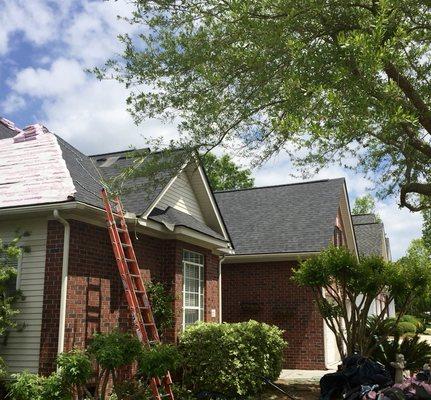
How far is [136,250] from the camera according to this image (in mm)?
12227

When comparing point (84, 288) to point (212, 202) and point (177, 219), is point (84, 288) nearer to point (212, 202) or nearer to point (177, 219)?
point (177, 219)

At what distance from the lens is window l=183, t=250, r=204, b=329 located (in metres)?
13.9

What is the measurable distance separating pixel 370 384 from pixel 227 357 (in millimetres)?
3857

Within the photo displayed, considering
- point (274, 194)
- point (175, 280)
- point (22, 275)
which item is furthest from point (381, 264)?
point (274, 194)

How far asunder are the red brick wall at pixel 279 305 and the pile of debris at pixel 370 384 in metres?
8.62

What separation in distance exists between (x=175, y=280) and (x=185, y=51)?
18.9ft

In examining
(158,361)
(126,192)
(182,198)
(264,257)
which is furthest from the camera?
(264,257)

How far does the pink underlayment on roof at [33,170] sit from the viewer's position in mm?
10305

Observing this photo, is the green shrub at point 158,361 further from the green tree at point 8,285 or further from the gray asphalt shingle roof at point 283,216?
the gray asphalt shingle roof at point 283,216

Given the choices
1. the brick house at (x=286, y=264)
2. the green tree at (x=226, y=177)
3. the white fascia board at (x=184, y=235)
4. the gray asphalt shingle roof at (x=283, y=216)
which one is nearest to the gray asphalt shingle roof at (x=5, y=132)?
the white fascia board at (x=184, y=235)

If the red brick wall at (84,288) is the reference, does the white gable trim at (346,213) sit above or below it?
above

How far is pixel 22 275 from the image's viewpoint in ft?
33.9

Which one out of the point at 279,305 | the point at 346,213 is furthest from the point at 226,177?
the point at 279,305

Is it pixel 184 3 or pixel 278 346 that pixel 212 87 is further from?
pixel 278 346
